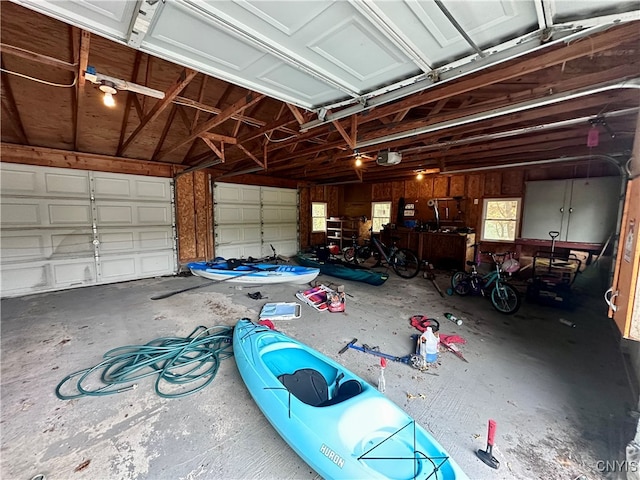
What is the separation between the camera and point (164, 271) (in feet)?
21.6

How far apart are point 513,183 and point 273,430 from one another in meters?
7.60

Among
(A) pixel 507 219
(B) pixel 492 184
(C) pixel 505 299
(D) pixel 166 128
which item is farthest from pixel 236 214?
(A) pixel 507 219

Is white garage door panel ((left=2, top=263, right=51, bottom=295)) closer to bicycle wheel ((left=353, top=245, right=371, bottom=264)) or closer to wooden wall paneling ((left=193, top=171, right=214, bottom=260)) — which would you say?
wooden wall paneling ((left=193, top=171, right=214, bottom=260))

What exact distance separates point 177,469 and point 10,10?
482cm

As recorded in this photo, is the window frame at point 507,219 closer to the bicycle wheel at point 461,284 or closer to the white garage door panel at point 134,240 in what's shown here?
the bicycle wheel at point 461,284

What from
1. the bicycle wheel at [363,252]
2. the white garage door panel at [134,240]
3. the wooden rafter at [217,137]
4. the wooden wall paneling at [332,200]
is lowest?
the bicycle wheel at [363,252]

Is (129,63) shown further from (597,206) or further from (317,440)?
(597,206)

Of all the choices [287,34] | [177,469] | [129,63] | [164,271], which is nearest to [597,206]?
[287,34]

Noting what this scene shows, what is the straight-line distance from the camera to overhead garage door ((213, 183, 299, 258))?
295 inches

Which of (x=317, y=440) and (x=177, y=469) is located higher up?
(x=317, y=440)

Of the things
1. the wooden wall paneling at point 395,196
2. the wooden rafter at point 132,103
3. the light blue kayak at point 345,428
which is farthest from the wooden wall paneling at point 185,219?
the wooden wall paneling at point 395,196

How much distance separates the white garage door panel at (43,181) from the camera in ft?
15.5

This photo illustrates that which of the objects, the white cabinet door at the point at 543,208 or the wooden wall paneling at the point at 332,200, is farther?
the wooden wall paneling at the point at 332,200

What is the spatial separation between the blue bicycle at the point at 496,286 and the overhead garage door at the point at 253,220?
5870mm
